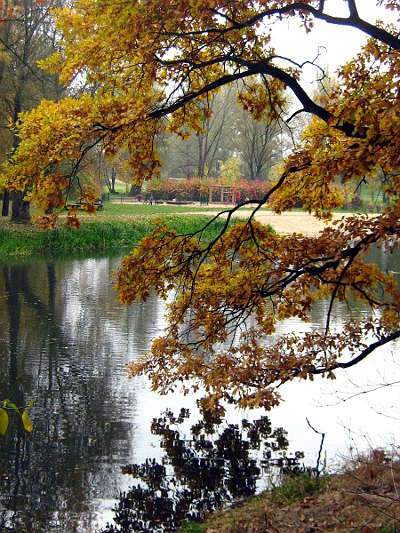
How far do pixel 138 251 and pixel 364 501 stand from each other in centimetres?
359

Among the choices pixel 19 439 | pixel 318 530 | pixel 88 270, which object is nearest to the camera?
pixel 318 530

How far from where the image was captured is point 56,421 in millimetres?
9406

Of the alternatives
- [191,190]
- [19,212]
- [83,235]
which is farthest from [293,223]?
[191,190]

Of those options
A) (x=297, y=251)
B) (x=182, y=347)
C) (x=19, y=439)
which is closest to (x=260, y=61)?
(x=297, y=251)

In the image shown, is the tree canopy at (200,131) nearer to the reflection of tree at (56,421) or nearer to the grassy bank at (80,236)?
the reflection of tree at (56,421)

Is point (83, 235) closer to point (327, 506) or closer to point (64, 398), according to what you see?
point (64, 398)

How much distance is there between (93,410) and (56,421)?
0.62m

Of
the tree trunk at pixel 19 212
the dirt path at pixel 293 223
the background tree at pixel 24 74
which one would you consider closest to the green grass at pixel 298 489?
the background tree at pixel 24 74

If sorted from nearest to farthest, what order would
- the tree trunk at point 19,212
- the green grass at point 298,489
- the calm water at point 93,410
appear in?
the green grass at point 298,489 < the calm water at point 93,410 < the tree trunk at point 19,212

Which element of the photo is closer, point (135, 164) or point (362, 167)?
point (362, 167)

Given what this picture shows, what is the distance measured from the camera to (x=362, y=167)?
5.65m

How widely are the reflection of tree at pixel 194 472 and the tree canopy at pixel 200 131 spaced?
3.01 feet

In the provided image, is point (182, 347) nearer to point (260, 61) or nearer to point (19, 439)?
point (19, 439)

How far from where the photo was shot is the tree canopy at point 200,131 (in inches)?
274
